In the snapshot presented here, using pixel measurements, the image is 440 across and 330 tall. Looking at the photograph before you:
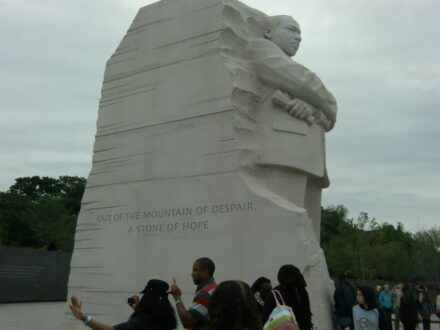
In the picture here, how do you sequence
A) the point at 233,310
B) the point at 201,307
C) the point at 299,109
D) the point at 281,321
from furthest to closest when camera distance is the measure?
1. the point at 299,109
2. the point at 201,307
3. the point at 281,321
4. the point at 233,310

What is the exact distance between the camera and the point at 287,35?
8445 mm

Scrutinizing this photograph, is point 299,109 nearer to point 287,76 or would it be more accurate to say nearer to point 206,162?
point 287,76

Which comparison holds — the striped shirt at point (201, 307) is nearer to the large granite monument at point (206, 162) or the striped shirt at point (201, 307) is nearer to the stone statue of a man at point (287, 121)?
the large granite monument at point (206, 162)

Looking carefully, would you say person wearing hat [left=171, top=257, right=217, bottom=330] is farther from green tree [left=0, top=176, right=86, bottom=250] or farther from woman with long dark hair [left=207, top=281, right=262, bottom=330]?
green tree [left=0, top=176, right=86, bottom=250]

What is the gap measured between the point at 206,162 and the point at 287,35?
223 cm

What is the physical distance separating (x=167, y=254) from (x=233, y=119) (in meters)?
2.03

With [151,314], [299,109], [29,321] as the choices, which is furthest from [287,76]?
[29,321]

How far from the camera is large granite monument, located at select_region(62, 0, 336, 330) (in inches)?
284

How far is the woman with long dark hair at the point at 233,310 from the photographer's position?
2.51 meters

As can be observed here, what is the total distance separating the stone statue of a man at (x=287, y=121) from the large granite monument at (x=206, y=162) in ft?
0.05

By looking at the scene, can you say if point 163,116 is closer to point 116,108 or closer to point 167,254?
point 116,108

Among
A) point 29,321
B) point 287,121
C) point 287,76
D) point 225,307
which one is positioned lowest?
point 29,321

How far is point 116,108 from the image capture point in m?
9.44

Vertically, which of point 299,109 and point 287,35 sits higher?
point 287,35
